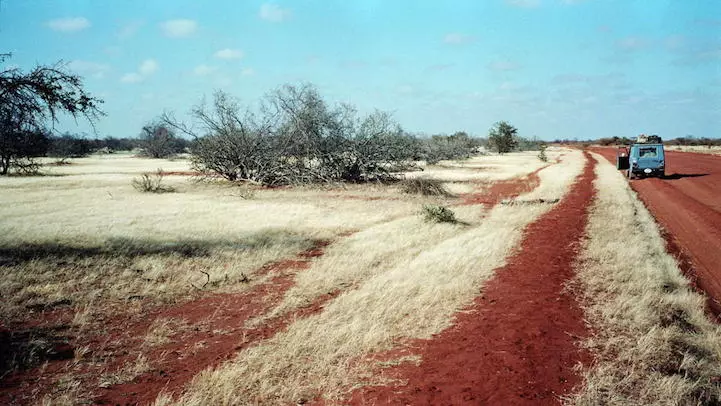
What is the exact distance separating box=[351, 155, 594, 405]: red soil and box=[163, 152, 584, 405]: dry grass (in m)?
0.32

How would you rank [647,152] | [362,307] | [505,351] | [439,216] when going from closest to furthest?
1. [505,351]
2. [362,307]
3. [439,216]
4. [647,152]

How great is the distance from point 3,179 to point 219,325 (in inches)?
1122

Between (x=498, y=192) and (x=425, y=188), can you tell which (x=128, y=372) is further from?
(x=498, y=192)

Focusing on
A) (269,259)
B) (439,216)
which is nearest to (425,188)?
(439,216)

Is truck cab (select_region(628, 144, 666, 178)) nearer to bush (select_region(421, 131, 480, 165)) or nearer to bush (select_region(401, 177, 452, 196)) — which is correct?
bush (select_region(401, 177, 452, 196))

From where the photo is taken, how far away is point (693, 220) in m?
12.7

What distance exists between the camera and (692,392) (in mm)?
4195

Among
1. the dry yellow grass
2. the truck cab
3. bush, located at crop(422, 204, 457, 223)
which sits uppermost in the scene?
the truck cab

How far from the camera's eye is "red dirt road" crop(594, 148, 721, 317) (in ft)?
25.8

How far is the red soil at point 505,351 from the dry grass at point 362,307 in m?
0.32

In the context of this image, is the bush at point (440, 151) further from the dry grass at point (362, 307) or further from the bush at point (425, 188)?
the dry grass at point (362, 307)

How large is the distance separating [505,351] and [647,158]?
81.5 ft

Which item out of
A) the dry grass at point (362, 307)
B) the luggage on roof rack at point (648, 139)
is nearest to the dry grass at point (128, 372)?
the dry grass at point (362, 307)

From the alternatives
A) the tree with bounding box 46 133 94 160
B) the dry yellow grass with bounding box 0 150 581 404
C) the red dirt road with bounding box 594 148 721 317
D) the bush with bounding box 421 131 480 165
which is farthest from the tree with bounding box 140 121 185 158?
the red dirt road with bounding box 594 148 721 317
